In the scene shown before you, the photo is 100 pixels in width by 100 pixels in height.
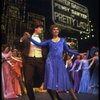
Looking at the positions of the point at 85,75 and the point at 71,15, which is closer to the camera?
the point at 85,75

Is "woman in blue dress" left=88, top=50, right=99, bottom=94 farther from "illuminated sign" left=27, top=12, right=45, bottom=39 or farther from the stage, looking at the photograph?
"illuminated sign" left=27, top=12, right=45, bottom=39

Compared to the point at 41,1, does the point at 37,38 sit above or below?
below

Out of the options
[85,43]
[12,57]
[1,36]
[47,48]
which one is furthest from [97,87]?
[1,36]

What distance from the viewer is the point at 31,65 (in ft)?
12.1

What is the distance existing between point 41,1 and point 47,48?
68cm

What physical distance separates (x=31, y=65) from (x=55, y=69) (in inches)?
13.0

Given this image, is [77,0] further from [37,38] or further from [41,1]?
[37,38]

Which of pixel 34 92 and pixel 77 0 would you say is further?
pixel 77 0

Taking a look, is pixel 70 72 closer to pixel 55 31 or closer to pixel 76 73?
pixel 76 73

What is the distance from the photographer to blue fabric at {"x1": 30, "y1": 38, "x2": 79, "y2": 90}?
370 centimetres

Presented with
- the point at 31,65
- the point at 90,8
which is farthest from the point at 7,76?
the point at 90,8

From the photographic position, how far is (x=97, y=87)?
3.71 metres

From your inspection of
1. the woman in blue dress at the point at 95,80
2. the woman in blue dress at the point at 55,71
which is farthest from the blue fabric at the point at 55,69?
the woman in blue dress at the point at 95,80

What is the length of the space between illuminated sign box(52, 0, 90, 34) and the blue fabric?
0.37 metres
